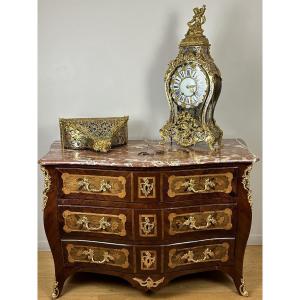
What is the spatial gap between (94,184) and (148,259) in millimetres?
482

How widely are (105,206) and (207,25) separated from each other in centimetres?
136

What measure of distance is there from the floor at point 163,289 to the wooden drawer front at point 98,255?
0.70 feet

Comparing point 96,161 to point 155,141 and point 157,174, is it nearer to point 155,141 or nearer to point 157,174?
point 157,174

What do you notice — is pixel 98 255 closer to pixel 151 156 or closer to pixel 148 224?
pixel 148 224

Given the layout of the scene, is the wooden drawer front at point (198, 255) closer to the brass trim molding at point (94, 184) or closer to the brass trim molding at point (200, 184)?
the brass trim molding at point (200, 184)

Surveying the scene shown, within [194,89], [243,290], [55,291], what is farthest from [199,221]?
[55,291]

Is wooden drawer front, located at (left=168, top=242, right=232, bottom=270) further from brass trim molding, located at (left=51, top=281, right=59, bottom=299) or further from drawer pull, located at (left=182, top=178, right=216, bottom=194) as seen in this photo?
brass trim molding, located at (left=51, top=281, right=59, bottom=299)

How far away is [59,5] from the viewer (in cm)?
302

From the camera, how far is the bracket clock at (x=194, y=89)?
8.55 ft

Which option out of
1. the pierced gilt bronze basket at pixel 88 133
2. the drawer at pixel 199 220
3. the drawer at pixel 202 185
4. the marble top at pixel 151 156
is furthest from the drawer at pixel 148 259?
the pierced gilt bronze basket at pixel 88 133

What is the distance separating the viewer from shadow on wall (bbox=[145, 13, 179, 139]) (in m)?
3.03

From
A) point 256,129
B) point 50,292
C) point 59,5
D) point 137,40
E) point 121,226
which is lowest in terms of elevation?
point 50,292

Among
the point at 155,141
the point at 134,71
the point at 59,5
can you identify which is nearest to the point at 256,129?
the point at 155,141

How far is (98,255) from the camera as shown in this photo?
2543 millimetres
